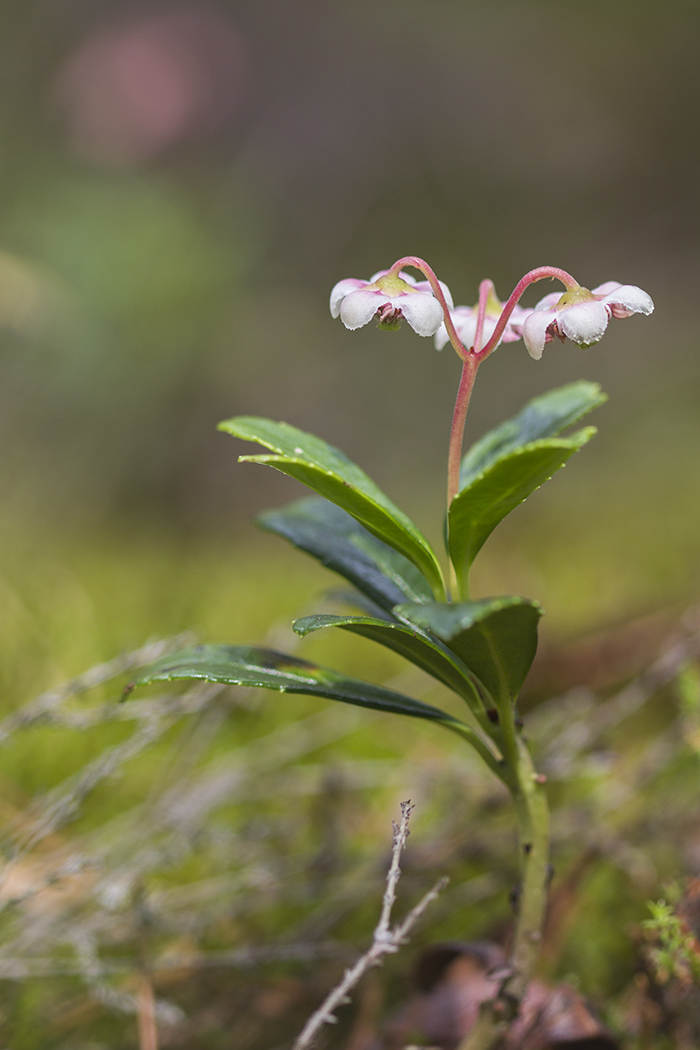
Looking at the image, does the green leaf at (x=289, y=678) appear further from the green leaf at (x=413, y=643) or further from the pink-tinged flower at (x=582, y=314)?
the pink-tinged flower at (x=582, y=314)

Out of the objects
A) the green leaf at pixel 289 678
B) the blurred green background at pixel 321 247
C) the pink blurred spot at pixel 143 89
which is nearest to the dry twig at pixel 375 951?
the green leaf at pixel 289 678

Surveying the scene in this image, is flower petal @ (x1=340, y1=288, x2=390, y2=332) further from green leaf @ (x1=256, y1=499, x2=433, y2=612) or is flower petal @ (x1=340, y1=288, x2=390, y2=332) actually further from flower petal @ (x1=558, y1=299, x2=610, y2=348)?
green leaf @ (x1=256, y1=499, x2=433, y2=612)

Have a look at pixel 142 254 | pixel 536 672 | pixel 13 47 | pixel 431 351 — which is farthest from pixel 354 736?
pixel 13 47

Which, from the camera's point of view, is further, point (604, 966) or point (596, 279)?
point (596, 279)

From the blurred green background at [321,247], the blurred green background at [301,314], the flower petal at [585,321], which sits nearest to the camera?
the flower petal at [585,321]

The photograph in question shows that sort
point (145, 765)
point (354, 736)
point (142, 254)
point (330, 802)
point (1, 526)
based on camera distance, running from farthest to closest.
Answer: point (142, 254) → point (1, 526) → point (354, 736) → point (145, 765) → point (330, 802)

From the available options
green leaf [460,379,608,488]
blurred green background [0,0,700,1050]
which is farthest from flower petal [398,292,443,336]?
blurred green background [0,0,700,1050]

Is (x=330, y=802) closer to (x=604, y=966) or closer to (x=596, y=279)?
(x=604, y=966)

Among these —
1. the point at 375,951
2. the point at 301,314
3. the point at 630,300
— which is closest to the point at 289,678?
the point at 375,951
